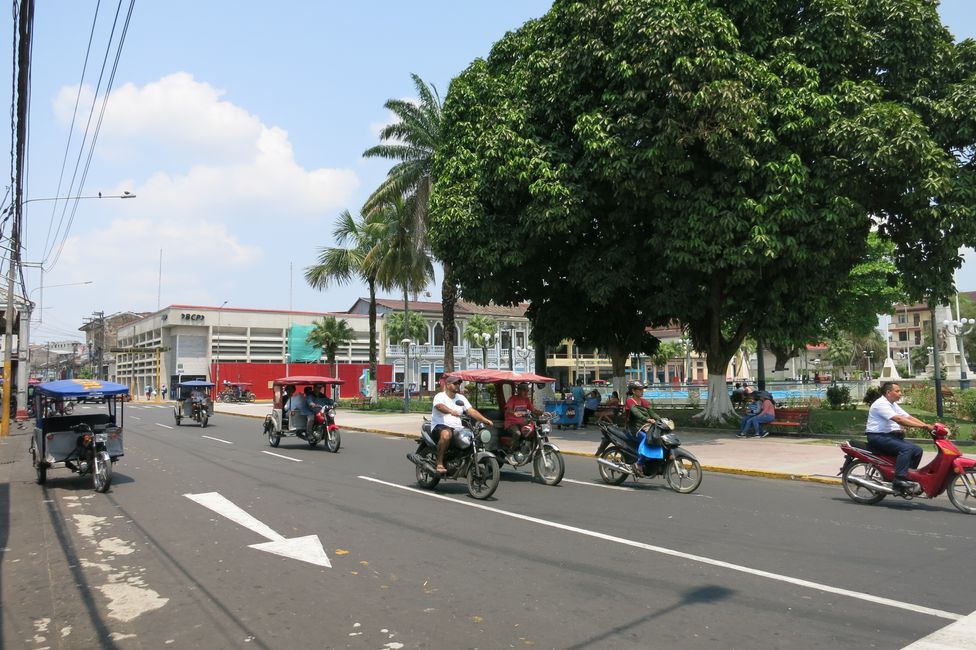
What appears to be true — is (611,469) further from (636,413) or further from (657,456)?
(636,413)

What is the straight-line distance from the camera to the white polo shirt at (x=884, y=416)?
9.59 meters

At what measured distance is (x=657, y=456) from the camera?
10.9 meters

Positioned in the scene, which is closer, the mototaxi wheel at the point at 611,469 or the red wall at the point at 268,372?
the mototaxi wheel at the point at 611,469

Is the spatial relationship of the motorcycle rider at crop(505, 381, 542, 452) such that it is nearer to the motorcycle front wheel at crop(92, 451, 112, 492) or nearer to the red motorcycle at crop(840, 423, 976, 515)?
the red motorcycle at crop(840, 423, 976, 515)

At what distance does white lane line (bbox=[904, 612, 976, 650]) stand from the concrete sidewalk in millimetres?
7354

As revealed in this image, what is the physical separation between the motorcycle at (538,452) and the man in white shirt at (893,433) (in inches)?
180

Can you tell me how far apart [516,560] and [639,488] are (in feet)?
16.3

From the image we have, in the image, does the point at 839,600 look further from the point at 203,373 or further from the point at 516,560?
the point at 203,373

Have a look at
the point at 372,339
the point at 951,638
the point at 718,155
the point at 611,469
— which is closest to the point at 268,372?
the point at 372,339

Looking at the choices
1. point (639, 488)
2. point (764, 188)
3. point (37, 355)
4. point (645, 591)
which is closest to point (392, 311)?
point (764, 188)

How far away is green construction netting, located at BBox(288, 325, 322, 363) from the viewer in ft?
217

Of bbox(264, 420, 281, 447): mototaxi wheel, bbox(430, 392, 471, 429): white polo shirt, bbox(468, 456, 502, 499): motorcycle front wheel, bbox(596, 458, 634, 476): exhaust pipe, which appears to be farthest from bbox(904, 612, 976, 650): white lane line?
bbox(264, 420, 281, 447): mototaxi wheel

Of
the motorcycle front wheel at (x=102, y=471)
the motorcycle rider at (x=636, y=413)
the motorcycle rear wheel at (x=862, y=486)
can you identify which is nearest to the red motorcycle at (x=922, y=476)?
the motorcycle rear wheel at (x=862, y=486)

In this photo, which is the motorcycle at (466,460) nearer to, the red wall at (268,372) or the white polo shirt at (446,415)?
the white polo shirt at (446,415)
